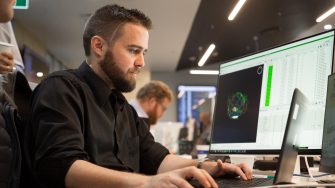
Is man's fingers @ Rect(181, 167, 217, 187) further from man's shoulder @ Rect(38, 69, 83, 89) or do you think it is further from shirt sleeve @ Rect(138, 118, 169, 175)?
shirt sleeve @ Rect(138, 118, 169, 175)

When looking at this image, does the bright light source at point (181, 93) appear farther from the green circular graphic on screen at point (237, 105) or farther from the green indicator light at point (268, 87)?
the green indicator light at point (268, 87)

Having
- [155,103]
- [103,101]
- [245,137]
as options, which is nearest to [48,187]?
[103,101]

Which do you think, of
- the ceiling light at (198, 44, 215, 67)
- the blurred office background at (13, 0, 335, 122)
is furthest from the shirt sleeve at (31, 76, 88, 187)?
the ceiling light at (198, 44, 215, 67)

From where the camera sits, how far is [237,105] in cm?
168

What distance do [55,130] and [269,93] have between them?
31.3 inches

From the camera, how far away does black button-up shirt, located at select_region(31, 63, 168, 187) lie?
1.08 meters

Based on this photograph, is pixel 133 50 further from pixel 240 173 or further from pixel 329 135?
pixel 329 135

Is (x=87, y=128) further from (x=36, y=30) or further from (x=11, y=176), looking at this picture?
(x=36, y=30)

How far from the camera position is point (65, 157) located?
3.46ft

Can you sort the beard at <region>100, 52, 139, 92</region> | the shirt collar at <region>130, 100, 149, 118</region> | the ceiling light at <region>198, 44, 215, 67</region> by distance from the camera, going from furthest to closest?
the ceiling light at <region>198, 44, 215, 67</region>
the shirt collar at <region>130, 100, 149, 118</region>
the beard at <region>100, 52, 139, 92</region>

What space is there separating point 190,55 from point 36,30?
4386mm

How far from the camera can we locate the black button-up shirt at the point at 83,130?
108 centimetres

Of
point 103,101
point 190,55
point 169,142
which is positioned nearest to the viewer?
point 103,101

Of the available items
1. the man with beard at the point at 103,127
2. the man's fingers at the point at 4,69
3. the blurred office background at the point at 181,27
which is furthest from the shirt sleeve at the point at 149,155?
the blurred office background at the point at 181,27
